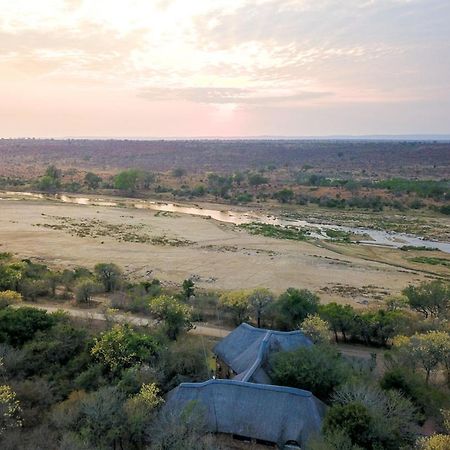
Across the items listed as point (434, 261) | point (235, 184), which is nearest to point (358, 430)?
point (434, 261)

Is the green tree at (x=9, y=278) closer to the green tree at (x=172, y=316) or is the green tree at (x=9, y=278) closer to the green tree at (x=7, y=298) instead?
the green tree at (x=7, y=298)

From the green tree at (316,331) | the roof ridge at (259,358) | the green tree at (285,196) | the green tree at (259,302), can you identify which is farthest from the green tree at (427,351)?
the green tree at (285,196)

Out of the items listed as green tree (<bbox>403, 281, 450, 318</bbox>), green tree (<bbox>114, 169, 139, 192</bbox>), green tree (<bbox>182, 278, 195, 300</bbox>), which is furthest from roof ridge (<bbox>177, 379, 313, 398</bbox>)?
green tree (<bbox>114, 169, 139, 192</bbox>)

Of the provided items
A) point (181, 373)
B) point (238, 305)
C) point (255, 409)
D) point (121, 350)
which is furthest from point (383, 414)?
point (238, 305)

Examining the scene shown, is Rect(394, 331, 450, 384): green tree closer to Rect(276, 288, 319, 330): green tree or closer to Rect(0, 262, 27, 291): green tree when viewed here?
Rect(276, 288, 319, 330): green tree

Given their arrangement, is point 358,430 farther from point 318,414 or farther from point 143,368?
point 143,368

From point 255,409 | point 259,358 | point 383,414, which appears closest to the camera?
point 383,414

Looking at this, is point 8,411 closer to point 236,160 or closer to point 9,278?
point 9,278
